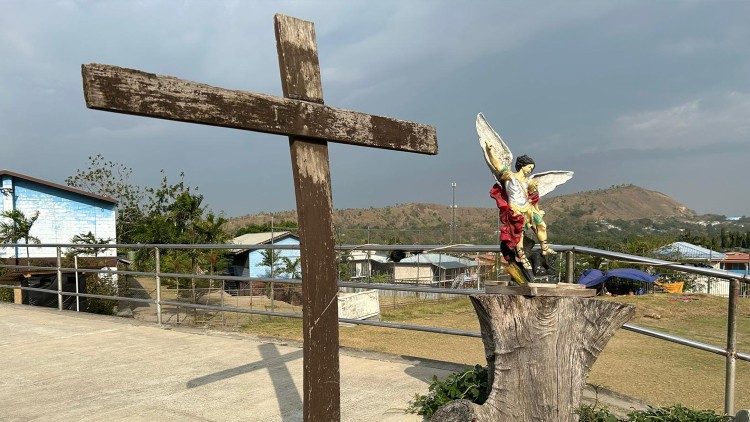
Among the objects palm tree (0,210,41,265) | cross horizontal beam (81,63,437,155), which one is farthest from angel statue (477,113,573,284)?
palm tree (0,210,41,265)

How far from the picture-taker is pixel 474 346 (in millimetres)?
16406

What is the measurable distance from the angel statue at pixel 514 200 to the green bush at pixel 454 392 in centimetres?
72

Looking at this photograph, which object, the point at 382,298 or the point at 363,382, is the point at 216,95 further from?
the point at 382,298

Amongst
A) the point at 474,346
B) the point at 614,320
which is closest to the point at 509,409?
the point at 614,320

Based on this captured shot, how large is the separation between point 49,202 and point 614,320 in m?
22.7

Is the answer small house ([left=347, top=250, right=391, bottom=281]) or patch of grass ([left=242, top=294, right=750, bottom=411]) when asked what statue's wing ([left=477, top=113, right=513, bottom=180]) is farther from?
small house ([left=347, top=250, right=391, bottom=281])

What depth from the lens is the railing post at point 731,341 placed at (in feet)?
10.8

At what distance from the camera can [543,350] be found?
3.12m

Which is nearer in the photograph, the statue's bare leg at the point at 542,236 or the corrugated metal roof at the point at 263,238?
the statue's bare leg at the point at 542,236

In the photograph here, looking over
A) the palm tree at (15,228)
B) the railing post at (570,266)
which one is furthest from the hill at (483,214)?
the railing post at (570,266)

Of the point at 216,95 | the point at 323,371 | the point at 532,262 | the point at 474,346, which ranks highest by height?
the point at 216,95

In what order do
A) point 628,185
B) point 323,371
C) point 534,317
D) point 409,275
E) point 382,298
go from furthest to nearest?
point 628,185 → point 409,275 → point 382,298 → point 534,317 → point 323,371

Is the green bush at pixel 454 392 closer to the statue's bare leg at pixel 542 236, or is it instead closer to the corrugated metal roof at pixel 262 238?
the statue's bare leg at pixel 542 236

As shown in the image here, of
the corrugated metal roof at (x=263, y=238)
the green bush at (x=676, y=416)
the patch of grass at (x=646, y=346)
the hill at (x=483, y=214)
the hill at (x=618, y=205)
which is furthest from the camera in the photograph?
the hill at (x=618, y=205)
